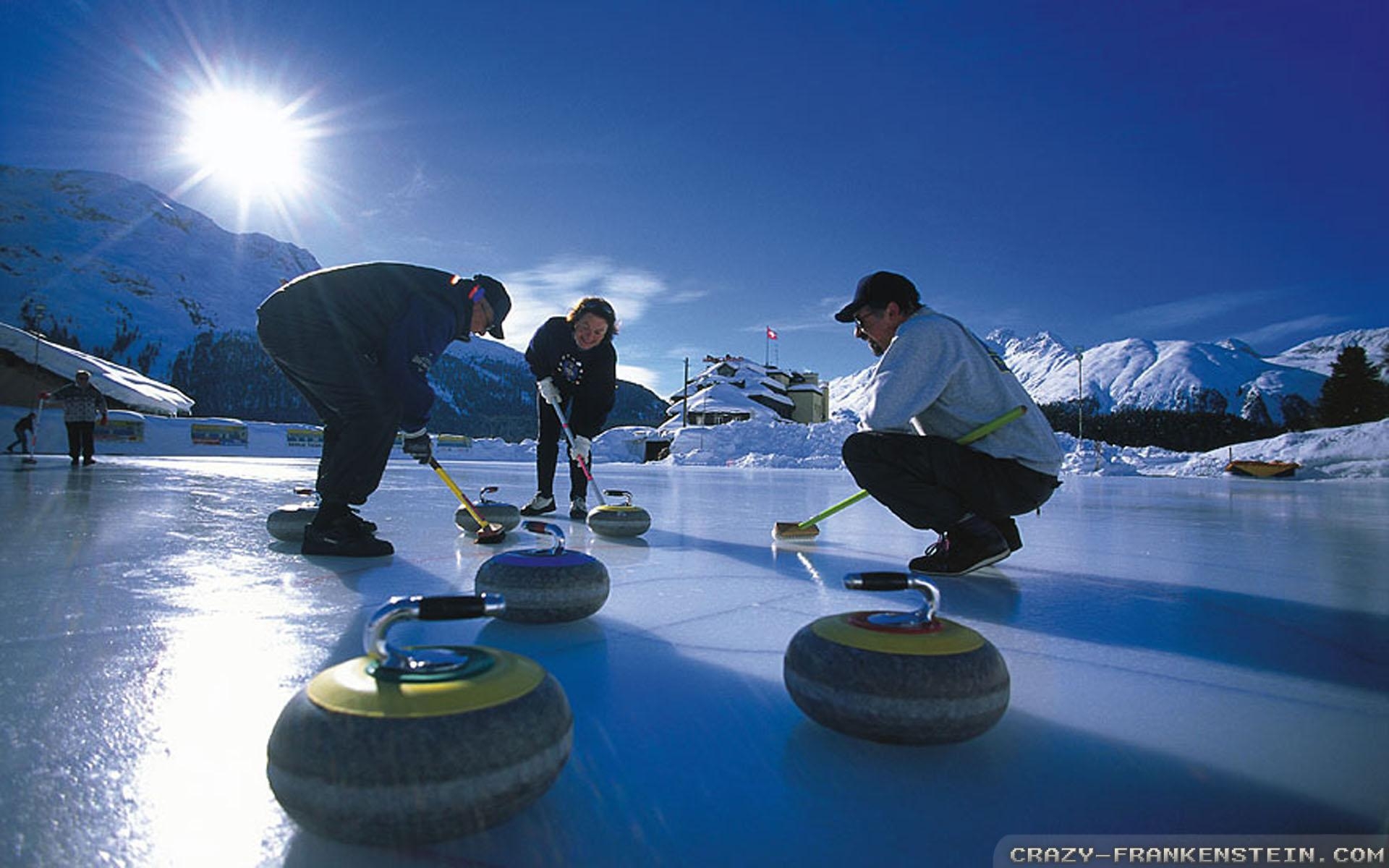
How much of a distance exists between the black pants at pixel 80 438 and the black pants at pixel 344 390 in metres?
12.9

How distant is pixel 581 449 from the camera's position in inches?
187

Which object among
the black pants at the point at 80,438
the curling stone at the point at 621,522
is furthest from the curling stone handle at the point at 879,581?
the black pants at the point at 80,438

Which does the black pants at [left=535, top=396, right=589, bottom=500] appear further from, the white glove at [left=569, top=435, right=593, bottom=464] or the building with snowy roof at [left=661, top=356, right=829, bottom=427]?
the building with snowy roof at [left=661, top=356, right=829, bottom=427]

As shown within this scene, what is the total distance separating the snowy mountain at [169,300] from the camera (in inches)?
3196

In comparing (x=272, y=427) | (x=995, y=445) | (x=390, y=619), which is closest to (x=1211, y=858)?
(x=390, y=619)

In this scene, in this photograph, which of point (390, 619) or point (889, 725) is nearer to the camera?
point (390, 619)

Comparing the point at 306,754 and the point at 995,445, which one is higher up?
the point at 995,445

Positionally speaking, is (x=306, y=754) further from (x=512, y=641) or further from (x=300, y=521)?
(x=300, y=521)

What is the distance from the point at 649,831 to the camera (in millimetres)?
846

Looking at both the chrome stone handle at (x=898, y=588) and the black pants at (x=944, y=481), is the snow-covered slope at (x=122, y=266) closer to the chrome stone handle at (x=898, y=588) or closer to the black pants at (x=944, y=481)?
the black pants at (x=944, y=481)

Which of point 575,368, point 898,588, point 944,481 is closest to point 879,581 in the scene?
point 898,588

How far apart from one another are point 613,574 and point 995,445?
1.62 meters

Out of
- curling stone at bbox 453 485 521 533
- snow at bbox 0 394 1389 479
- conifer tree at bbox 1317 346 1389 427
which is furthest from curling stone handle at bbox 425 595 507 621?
conifer tree at bbox 1317 346 1389 427

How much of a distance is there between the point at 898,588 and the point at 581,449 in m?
3.74
